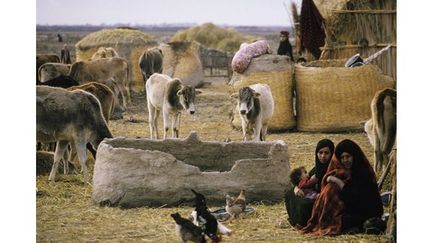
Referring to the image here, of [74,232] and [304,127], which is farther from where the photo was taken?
[304,127]

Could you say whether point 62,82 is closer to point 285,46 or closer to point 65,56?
point 65,56

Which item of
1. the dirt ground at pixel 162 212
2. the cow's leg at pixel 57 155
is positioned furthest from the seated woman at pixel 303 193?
the cow's leg at pixel 57 155

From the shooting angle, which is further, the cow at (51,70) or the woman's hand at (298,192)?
the cow at (51,70)

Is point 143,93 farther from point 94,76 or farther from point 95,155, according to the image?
point 95,155

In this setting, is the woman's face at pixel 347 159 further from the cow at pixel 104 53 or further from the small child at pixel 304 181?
the cow at pixel 104 53

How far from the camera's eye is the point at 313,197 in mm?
8000

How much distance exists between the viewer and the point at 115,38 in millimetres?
11305

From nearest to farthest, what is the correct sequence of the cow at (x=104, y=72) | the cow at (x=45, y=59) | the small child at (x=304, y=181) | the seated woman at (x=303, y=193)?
the seated woman at (x=303, y=193), the small child at (x=304, y=181), the cow at (x=45, y=59), the cow at (x=104, y=72)

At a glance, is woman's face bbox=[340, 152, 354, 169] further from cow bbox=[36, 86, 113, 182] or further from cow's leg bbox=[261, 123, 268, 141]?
cow bbox=[36, 86, 113, 182]

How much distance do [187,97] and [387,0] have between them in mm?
2086

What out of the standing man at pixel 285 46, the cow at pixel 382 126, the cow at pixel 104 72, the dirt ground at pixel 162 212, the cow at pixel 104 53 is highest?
the standing man at pixel 285 46

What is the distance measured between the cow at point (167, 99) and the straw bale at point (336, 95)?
A: 1111 mm

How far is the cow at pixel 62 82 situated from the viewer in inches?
408

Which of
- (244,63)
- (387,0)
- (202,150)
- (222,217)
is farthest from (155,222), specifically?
(387,0)
